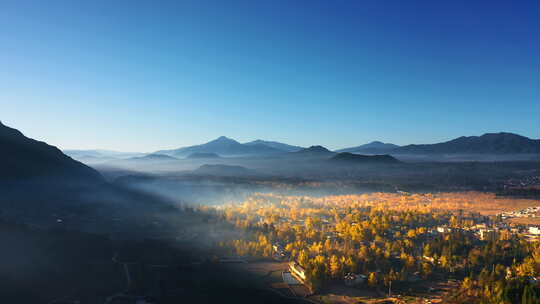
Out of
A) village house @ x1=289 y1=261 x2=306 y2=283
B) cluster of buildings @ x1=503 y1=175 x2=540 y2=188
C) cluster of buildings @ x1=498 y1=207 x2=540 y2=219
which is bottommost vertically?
village house @ x1=289 y1=261 x2=306 y2=283

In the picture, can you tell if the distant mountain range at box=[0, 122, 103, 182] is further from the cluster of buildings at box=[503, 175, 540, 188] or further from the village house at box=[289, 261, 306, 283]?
the cluster of buildings at box=[503, 175, 540, 188]

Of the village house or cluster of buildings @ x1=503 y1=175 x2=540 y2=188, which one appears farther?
cluster of buildings @ x1=503 y1=175 x2=540 y2=188

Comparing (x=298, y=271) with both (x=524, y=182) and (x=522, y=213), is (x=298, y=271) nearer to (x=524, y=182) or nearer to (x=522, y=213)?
(x=522, y=213)

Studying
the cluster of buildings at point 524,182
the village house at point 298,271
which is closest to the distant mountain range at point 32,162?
the village house at point 298,271

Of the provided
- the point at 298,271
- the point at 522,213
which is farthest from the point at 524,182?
the point at 298,271

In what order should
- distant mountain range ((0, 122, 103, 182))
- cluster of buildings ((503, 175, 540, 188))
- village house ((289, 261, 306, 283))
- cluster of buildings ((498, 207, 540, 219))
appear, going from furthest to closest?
1. cluster of buildings ((503, 175, 540, 188))
2. distant mountain range ((0, 122, 103, 182))
3. cluster of buildings ((498, 207, 540, 219))
4. village house ((289, 261, 306, 283))

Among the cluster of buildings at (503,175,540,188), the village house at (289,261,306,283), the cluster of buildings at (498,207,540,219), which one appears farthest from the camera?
the cluster of buildings at (503,175,540,188)

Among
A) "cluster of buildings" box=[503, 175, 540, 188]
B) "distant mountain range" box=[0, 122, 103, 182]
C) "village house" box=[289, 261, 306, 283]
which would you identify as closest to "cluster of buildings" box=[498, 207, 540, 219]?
"village house" box=[289, 261, 306, 283]

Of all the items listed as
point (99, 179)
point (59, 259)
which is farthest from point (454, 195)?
point (99, 179)
